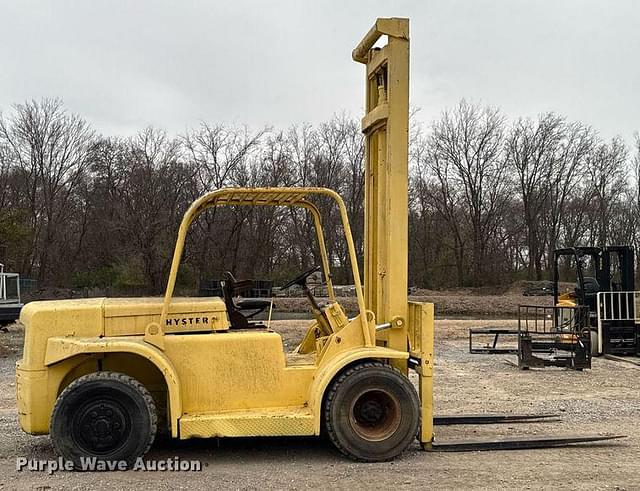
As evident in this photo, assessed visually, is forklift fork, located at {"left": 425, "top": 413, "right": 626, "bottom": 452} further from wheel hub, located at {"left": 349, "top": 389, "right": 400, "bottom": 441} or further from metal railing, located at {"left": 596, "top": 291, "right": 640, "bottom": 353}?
metal railing, located at {"left": 596, "top": 291, "right": 640, "bottom": 353}

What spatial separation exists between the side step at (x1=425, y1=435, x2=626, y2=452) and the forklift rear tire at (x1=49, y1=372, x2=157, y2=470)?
260 cm

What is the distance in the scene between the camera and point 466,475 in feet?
19.2

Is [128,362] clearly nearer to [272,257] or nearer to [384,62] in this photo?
[384,62]

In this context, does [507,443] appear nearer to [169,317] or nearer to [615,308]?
[169,317]

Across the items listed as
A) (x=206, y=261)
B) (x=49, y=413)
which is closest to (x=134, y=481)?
(x=49, y=413)

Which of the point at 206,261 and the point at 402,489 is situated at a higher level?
the point at 206,261

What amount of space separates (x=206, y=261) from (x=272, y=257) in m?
4.02

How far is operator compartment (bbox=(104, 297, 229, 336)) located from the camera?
639 cm

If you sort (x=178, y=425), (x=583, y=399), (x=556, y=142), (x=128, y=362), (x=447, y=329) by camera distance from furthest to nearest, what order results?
(x=556, y=142), (x=447, y=329), (x=583, y=399), (x=128, y=362), (x=178, y=425)

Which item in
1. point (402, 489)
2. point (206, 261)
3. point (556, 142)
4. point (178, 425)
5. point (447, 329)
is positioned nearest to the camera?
point (402, 489)

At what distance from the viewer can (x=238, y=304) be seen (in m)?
7.24

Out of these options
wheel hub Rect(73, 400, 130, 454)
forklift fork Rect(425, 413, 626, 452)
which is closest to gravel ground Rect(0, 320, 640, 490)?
forklift fork Rect(425, 413, 626, 452)

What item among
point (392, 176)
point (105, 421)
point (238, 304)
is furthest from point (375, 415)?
point (105, 421)

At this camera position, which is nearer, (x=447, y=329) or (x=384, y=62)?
(x=384, y=62)
